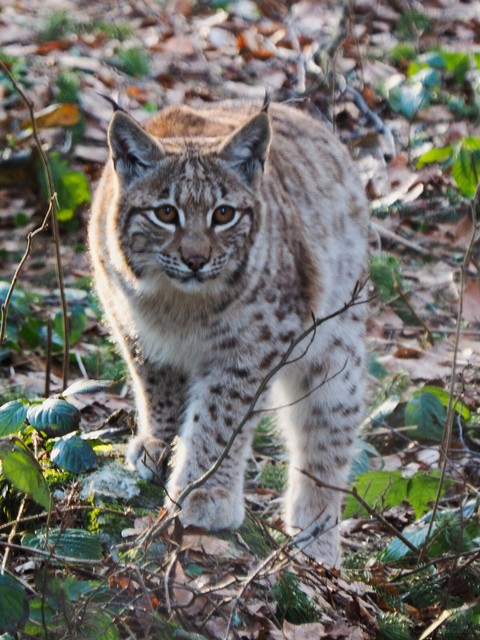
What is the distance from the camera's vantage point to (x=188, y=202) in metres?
4.55

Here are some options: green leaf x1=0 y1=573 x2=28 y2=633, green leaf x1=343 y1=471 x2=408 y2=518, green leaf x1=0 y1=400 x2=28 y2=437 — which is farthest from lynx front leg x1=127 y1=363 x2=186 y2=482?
green leaf x1=0 y1=573 x2=28 y2=633

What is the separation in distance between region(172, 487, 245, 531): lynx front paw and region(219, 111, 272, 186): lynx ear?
4.51ft

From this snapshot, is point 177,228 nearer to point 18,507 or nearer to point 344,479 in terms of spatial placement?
point 18,507

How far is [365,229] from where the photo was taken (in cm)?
586

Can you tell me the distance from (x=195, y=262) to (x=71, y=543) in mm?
1464

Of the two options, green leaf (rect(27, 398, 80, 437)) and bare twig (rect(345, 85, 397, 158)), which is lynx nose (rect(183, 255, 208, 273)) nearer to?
green leaf (rect(27, 398, 80, 437))

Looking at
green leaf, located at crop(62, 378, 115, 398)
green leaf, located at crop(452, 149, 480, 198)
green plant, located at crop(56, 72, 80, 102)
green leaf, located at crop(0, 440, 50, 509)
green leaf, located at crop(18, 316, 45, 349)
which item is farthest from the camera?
A: green plant, located at crop(56, 72, 80, 102)

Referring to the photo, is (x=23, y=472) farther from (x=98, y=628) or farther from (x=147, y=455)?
(x=147, y=455)

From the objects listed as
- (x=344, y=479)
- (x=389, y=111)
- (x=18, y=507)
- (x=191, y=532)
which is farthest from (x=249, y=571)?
(x=389, y=111)

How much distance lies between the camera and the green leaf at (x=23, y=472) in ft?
10.5

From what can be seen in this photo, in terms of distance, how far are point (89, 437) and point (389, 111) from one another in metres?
6.27

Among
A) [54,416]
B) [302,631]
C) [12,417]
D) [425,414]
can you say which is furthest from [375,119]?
[302,631]

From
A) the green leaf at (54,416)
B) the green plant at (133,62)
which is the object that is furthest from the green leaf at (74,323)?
the green plant at (133,62)

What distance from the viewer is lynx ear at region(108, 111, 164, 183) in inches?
182
